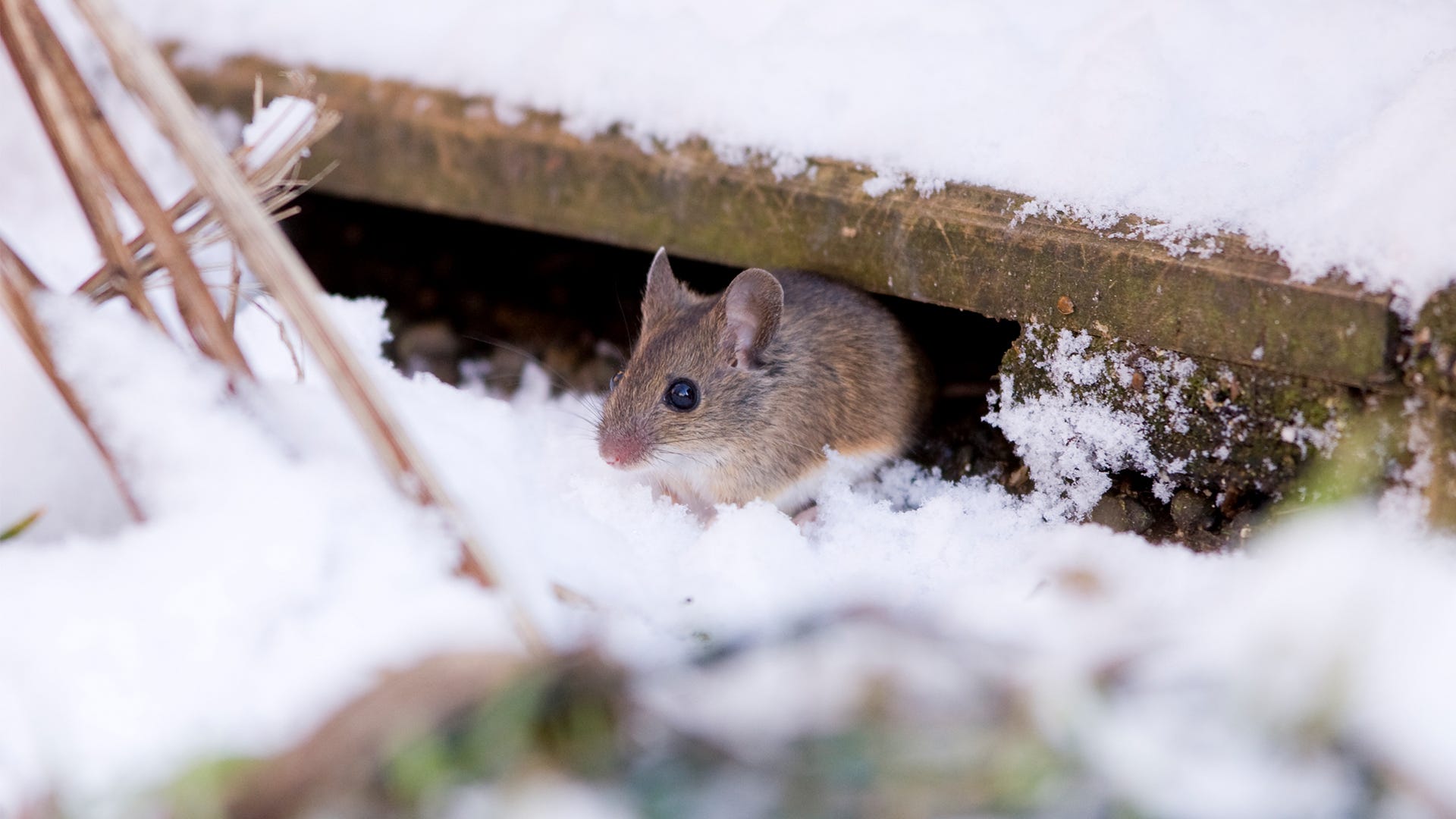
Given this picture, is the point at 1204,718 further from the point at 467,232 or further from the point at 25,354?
the point at 467,232

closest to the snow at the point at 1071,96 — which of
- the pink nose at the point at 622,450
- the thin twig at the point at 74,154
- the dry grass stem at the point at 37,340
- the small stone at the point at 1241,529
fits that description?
the small stone at the point at 1241,529

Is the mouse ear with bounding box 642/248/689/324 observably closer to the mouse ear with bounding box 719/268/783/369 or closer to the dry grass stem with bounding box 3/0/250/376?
the mouse ear with bounding box 719/268/783/369

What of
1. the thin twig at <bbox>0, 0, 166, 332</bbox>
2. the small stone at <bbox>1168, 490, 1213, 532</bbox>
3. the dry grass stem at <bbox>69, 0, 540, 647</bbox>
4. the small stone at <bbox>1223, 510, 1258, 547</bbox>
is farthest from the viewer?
the small stone at <bbox>1168, 490, 1213, 532</bbox>

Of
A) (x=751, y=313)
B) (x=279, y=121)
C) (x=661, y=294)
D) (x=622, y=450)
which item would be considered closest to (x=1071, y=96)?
(x=751, y=313)

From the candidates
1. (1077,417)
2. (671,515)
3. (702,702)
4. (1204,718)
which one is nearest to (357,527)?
(702,702)

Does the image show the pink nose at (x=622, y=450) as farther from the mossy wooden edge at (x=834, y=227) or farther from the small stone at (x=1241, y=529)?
the small stone at (x=1241, y=529)

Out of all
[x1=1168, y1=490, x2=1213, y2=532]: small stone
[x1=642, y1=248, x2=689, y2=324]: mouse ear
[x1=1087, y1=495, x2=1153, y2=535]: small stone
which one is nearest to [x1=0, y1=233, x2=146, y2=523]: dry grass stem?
[x1=642, y1=248, x2=689, y2=324]: mouse ear
